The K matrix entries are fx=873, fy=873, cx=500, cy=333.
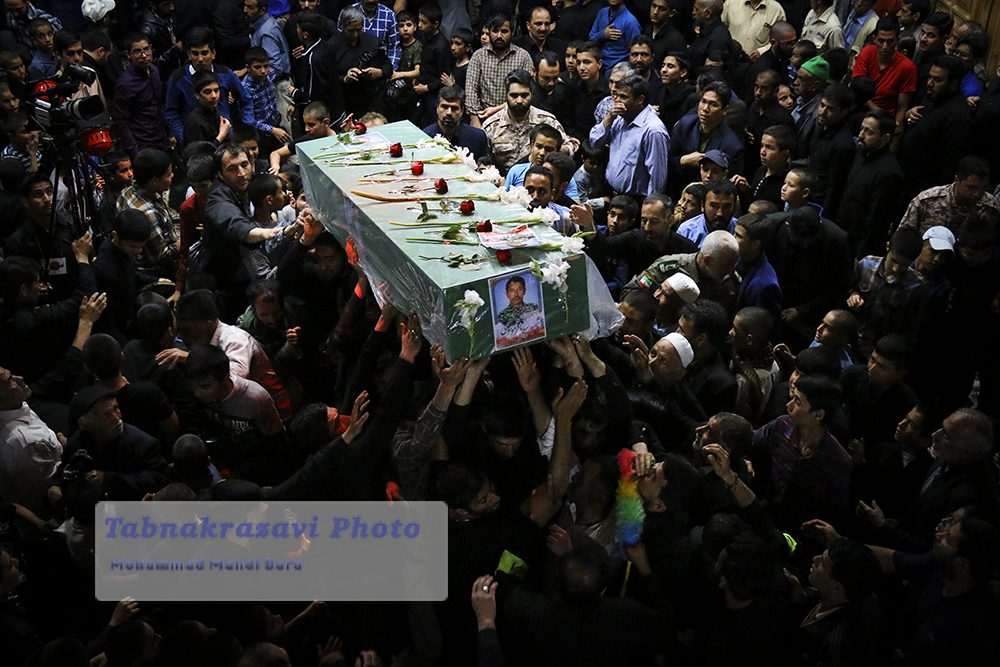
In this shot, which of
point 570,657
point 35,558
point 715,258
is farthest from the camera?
point 715,258

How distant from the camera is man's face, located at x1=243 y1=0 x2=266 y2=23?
8.70 metres

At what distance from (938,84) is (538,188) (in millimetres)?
3688

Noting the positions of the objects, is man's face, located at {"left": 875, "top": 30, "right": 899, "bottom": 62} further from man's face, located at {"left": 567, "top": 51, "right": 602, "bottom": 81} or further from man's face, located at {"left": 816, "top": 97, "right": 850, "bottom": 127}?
man's face, located at {"left": 567, "top": 51, "right": 602, "bottom": 81}

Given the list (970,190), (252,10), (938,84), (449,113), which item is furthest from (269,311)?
(938,84)

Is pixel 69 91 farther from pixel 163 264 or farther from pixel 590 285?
pixel 590 285

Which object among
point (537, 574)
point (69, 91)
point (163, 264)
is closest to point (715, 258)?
point (537, 574)

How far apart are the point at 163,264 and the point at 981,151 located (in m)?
6.26

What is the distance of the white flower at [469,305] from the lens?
3320 mm

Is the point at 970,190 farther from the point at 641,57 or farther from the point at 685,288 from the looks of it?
the point at 641,57

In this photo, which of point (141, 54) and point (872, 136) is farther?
point (141, 54)

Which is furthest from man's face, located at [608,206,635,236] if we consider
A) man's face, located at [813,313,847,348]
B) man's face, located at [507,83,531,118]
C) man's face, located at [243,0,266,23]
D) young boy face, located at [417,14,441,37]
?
man's face, located at [243,0,266,23]

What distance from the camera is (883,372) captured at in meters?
4.30

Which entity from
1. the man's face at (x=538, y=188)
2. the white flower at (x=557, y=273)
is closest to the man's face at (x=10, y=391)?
the white flower at (x=557, y=273)

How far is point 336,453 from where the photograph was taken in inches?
139
